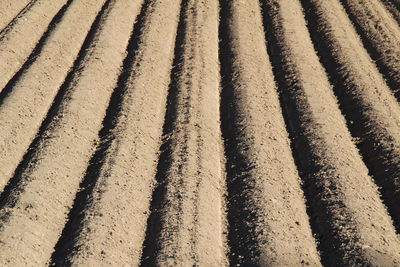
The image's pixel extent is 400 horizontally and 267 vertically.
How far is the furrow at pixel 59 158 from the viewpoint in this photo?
487 centimetres

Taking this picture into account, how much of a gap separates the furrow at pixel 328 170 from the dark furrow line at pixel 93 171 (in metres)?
2.08

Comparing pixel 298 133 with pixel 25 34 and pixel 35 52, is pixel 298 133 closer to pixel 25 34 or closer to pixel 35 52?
pixel 35 52

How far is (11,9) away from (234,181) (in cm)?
534

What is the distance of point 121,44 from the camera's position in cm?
834

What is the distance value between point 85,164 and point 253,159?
1786 millimetres

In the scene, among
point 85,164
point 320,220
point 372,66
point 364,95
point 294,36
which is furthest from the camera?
point 294,36

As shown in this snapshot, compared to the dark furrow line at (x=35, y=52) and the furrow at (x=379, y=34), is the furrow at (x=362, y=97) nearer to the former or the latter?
the furrow at (x=379, y=34)

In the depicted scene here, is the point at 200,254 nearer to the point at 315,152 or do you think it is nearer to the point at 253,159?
the point at 253,159

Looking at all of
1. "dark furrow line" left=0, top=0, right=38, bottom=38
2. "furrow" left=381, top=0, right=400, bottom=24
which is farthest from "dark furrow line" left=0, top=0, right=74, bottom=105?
"furrow" left=381, top=0, right=400, bottom=24

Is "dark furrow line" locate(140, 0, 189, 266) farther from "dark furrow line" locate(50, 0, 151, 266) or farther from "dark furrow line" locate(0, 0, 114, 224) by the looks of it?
"dark furrow line" locate(0, 0, 114, 224)

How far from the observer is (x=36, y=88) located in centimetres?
700

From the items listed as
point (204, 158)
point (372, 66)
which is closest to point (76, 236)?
point (204, 158)

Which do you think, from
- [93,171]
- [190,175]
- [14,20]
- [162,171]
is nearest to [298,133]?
[190,175]

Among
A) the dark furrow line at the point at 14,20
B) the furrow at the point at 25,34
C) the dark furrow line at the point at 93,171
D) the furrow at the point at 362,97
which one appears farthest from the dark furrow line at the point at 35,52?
the furrow at the point at 362,97
